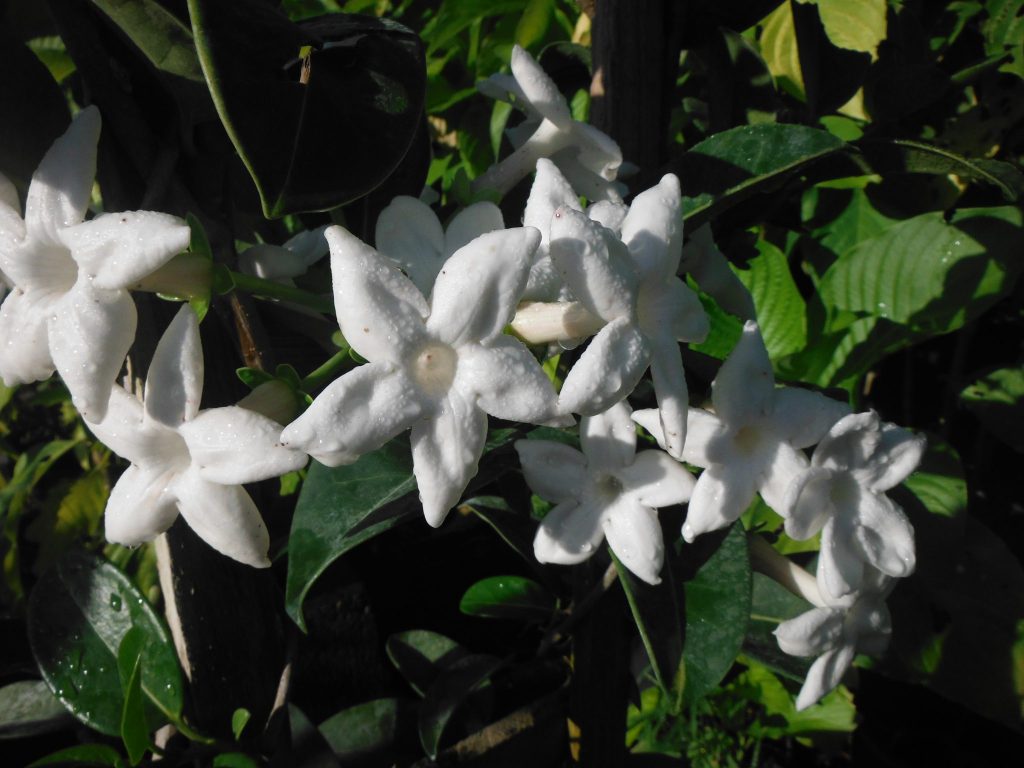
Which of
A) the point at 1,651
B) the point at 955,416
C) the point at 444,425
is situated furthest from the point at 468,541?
the point at 955,416

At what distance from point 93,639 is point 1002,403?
105 centimetres

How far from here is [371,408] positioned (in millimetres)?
384

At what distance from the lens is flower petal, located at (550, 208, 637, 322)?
373 mm

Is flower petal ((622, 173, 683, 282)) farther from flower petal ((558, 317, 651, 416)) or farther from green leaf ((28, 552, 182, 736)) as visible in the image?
green leaf ((28, 552, 182, 736))

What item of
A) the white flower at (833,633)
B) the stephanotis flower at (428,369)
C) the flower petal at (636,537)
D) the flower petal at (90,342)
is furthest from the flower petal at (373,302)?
the white flower at (833,633)

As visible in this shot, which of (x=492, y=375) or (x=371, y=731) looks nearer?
(x=492, y=375)

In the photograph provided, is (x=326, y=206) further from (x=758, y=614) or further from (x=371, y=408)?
(x=758, y=614)

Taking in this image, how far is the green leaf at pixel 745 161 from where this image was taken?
0.51 metres

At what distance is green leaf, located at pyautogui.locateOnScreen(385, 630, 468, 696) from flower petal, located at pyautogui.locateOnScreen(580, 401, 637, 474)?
398 millimetres

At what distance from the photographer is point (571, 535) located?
56 cm

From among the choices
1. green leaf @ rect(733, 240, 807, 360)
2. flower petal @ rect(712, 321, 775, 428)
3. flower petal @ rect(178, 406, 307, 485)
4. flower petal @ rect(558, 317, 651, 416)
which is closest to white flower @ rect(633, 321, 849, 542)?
flower petal @ rect(712, 321, 775, 428)

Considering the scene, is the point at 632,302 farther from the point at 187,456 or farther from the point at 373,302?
the point at 187,456

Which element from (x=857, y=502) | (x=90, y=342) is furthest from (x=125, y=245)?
(x=857, y=502)

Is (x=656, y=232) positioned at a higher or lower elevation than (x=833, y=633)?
higher
